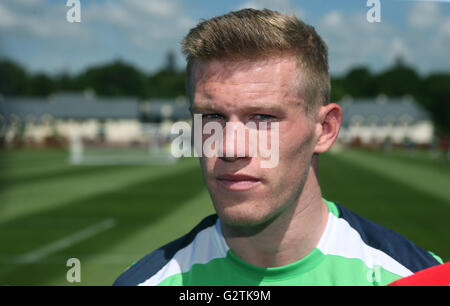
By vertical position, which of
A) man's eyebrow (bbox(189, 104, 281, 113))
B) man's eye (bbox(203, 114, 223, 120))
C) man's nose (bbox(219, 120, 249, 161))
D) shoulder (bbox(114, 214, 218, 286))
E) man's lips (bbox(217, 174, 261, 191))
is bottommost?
shoulder (bbox(114, 214, 218, 286))

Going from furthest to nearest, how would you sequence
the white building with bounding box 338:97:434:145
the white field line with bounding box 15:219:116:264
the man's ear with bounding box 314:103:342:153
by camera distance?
the white field line with bounding box 15:219:116:264 < the white building with bounding box 338:97:434:145 < the man's ear with bounding box 314:103:342:153

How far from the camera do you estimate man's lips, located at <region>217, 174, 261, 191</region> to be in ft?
4.69

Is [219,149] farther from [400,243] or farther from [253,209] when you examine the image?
[400,243]

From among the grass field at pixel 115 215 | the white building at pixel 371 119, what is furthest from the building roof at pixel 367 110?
the grass field at pixel 115 215

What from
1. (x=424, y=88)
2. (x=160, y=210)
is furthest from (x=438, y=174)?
(x=424, y=88)

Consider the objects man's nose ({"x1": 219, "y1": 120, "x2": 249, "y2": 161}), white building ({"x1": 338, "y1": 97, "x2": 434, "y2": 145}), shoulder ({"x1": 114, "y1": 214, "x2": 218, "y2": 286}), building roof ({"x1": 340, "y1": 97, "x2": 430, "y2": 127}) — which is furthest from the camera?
white building ({"x1": 338, "y1": 97, "x2": 434, "y2": 145})

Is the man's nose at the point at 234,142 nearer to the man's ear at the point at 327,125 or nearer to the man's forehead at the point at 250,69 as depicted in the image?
the man's forehead at the point at 250,69

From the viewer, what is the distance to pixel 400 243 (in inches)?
68.1

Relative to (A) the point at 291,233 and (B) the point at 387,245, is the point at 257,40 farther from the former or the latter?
(B) the point at 387,245

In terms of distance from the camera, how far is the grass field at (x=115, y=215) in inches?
297

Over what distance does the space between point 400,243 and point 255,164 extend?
0.74 meters

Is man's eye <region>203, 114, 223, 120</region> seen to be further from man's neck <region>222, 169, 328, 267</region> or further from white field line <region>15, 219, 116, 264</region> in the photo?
white field line <region>15, 219, 116, 264</region>

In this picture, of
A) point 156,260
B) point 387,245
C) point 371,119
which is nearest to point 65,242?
point 371,119

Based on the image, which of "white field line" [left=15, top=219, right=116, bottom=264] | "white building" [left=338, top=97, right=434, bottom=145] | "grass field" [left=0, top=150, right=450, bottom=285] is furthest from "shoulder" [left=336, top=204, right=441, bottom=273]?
"white field line" [left=15, top=219, right=116, bottom=264]
